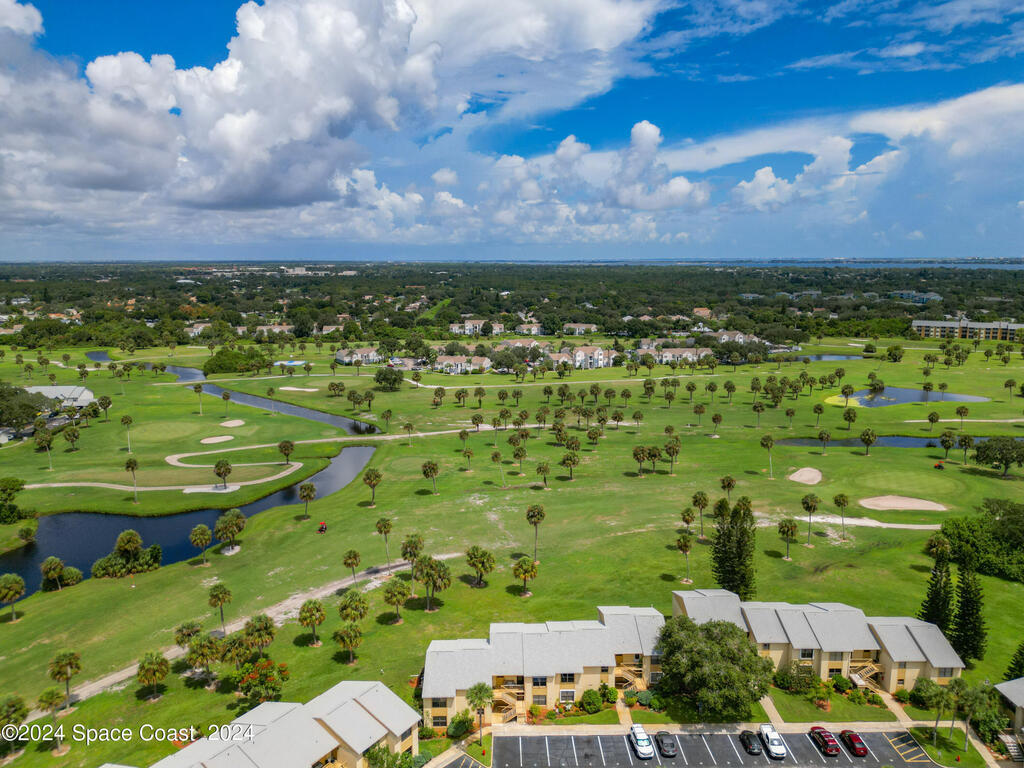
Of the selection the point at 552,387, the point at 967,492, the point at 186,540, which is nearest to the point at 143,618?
the point at 186,540

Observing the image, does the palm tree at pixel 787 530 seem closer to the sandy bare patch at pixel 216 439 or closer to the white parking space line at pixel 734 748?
the white parking space line at pixel 734 748

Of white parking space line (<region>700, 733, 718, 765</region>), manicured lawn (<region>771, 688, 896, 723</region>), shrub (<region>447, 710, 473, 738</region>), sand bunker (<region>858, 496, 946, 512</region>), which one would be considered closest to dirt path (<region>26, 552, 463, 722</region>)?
shrub (<region>447, 710, 473, 738</region>)

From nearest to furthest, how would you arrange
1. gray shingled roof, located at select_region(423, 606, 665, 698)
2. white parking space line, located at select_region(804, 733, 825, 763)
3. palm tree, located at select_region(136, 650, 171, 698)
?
white parking space line, located at select_region(804, 733, 825, 763), gray shingled roof, located at select_region(423, 606, 665, 698), palm tree, located at select_region(136, 650, 171, 698)

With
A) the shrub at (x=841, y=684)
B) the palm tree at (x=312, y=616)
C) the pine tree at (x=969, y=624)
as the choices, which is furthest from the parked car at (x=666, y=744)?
the palm tree at (x=312, y=616)

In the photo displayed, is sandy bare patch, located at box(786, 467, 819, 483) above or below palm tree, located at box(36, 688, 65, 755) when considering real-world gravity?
below

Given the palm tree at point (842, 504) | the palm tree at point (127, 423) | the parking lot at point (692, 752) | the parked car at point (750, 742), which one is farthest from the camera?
the palm tree at point (127, 423)

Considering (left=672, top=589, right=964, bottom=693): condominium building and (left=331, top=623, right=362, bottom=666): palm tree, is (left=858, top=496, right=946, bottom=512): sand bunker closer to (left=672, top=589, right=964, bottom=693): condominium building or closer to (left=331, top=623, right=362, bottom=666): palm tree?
(left=672, top=589, right=964, bottom=693): condominium building

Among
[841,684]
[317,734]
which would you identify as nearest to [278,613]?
[317,734]
